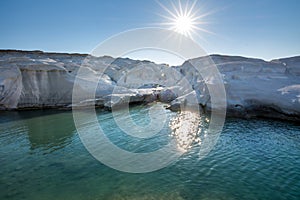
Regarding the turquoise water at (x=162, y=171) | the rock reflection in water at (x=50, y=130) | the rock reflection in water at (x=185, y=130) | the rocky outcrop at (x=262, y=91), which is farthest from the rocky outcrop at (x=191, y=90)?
the rock reflection in water at (x=50, y=130)

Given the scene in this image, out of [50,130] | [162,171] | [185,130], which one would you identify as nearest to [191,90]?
[185,130]

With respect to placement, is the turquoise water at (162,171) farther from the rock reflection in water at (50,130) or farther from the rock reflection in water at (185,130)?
the rock reflection in water at (185,130)

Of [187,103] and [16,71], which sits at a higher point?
[16,71]

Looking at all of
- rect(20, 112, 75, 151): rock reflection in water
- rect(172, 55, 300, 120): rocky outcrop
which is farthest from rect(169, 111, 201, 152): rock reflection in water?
rect(20, 112, 75, 151): rock reflection in water

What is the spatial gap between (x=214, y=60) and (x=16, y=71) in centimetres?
2271

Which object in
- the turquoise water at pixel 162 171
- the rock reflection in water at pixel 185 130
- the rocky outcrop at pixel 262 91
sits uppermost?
the rocky outcrop at pixel 262 91

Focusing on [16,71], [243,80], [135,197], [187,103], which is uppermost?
[16,71]

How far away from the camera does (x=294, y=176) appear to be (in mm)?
6000

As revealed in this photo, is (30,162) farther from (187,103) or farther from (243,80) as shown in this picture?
(243,80)

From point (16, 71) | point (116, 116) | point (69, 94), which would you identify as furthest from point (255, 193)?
point (16, 71)

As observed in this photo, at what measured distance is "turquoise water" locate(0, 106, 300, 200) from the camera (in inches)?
206

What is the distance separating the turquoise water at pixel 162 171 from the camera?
5234mm

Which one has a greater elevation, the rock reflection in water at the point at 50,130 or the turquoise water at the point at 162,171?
the rock reflection in water at the point at 50,130

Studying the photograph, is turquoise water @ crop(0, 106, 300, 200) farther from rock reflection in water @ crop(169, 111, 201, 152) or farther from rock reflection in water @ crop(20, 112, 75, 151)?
rock reflection in water @ crop(169, 111, 201, 152)
